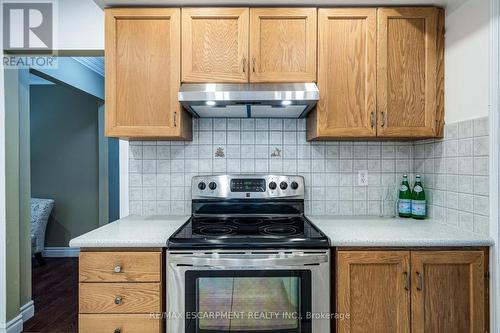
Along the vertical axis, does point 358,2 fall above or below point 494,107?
above

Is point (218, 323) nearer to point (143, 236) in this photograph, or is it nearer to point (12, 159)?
point (143, 236)

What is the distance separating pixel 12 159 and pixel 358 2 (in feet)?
8.62

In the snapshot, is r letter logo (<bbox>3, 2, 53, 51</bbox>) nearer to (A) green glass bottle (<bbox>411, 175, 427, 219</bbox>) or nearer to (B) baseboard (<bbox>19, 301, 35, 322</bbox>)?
(B) baseboard (<bbox>19, 301, 35, 322</bbox>)

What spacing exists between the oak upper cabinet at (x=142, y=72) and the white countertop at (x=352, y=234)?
0.54 m

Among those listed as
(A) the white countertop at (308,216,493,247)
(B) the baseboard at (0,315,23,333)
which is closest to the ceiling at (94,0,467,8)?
(A) the white countertop at (308,216,493,247)

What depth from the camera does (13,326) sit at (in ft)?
7.61

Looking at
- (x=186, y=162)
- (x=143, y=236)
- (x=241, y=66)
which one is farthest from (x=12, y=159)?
Answer: (x=241, y=66)

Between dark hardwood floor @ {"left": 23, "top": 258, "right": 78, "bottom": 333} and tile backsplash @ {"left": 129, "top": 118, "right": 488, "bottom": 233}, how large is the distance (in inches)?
48.1

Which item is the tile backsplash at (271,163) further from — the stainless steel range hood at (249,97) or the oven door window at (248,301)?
the oven door window at (248,301)

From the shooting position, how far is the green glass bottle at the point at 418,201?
199 centimetres

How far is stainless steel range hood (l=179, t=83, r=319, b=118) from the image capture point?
5.51 ft

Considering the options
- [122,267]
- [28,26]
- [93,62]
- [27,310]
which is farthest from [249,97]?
[93,62]

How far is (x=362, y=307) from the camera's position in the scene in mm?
1521

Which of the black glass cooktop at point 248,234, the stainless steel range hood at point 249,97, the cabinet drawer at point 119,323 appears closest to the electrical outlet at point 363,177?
the black glass cooktop at point 248,234
